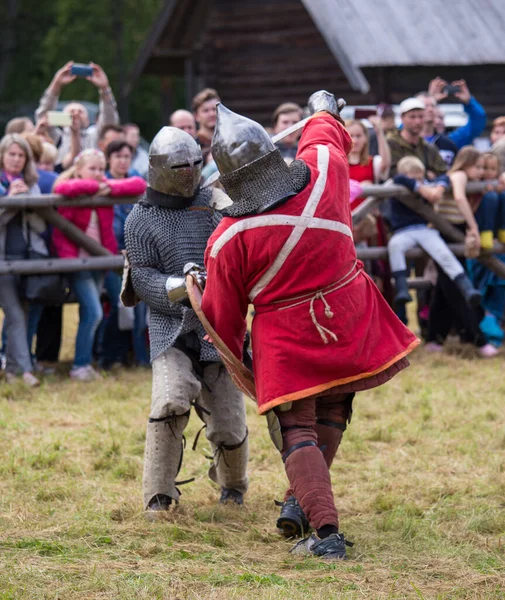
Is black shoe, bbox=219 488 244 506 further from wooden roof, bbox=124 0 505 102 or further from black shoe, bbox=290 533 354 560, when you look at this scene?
wooden roof, bbox=124 0 505 102

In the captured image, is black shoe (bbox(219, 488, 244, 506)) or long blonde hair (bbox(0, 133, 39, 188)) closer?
black shoe (bbox(219, 488, 244, 506))

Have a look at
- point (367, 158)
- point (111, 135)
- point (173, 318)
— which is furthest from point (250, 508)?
point (111, 135)

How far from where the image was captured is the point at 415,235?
8.33m

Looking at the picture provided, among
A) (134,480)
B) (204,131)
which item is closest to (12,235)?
(204,131)

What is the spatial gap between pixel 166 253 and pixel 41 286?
10.5 ft

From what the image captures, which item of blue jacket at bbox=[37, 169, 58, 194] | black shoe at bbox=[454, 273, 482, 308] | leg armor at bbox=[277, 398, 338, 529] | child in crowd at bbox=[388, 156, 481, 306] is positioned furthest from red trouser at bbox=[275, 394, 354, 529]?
blue jacket at bbox=[37, 169, 58, 194]

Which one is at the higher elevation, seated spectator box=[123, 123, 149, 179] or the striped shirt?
seated spectator box=[123, 123, 149, 179]

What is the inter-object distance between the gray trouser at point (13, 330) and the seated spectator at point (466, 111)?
405 centimetres

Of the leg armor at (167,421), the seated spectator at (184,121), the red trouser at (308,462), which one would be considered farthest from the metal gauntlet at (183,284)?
the seated spectator at (184,121)

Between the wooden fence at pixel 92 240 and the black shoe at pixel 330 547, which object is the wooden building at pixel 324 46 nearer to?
the wooden fence at pixel 92 240

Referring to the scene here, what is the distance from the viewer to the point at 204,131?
8.03 metres

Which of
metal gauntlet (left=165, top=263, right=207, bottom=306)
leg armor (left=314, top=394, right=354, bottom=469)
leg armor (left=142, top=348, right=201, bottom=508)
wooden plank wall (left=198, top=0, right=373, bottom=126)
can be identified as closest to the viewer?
metal gauntlet (left=165, top=263, right=207, bottom=306)

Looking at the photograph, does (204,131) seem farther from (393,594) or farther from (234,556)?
(393,594)

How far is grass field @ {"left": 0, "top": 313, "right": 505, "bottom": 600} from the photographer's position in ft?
11.9
